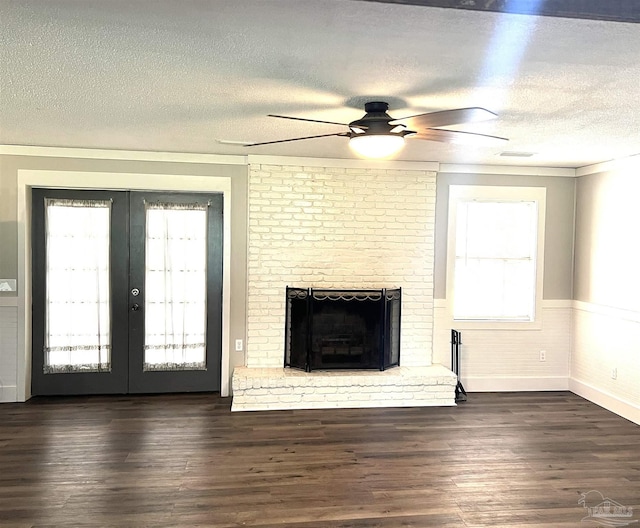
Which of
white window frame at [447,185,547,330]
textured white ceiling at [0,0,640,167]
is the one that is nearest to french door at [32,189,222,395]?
textured white ceiling at [0,0,640,167]

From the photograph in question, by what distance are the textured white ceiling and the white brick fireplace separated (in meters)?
1.17

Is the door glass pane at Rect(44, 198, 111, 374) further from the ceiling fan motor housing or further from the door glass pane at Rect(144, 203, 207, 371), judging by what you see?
the ceiling fan motor housing

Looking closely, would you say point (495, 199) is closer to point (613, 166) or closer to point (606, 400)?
point (613, 166)

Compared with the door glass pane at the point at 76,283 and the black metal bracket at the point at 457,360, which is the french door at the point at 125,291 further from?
the black metal bracket at the point at 457,360

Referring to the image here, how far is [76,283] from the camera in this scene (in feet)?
15.9

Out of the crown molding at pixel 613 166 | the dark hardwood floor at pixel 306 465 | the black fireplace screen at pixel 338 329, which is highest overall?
the crown molding at pixel 613 166

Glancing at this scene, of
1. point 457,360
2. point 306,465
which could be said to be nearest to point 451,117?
point 306,465

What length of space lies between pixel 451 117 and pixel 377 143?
41 cm

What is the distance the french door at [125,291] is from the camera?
482 centimetres

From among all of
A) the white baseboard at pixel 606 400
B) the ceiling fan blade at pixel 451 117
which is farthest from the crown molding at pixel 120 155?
the white baseboard at pixel 606 400

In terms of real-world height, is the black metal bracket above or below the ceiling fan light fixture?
below

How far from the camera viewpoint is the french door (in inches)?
190

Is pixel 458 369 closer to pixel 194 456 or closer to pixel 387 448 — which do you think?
pixel 387 448

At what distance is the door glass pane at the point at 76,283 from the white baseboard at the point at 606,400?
4.84 metres
